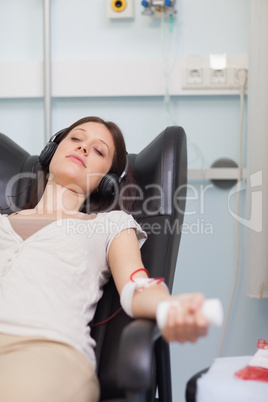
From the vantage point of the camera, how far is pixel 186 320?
95 cm

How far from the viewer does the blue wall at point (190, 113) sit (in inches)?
86.5

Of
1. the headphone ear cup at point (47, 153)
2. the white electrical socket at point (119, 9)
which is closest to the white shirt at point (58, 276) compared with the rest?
the headphone ear cup at point (47, 153)

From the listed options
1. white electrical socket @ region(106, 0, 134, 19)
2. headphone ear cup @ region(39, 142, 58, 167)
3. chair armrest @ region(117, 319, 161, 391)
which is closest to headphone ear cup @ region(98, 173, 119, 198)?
headphone ear cup @ region(39, 142, 58, 167)

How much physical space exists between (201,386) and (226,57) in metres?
1.35

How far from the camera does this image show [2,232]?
1466 millimetres

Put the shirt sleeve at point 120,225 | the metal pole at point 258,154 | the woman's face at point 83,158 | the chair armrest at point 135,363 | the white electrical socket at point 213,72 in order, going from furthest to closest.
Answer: the white electrical socket at point 213,72
the metal pole at point 258,154
the woman's face at point 83,158
the shirt sleeve at point 120,225
the chair armrest at point 135,363

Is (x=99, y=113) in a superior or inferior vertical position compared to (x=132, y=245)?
superior

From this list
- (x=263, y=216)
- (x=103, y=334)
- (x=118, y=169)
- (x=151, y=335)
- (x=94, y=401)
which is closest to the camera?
(x=151, y=335)

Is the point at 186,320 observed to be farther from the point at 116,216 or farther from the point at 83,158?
the point at 83,158

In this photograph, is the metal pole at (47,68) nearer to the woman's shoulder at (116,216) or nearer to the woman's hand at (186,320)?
the woman's shoulder at (116,216)

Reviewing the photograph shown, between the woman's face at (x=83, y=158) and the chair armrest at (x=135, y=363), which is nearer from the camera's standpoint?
the chair armrest at (x=135, y=363)

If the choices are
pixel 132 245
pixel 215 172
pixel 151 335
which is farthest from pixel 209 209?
pixel 151 335

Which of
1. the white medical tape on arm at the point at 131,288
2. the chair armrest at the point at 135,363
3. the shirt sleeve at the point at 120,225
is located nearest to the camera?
the chair armrest at the point at 135,363

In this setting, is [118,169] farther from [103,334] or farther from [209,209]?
[209,209]
